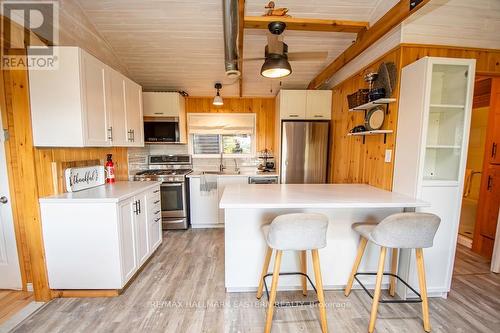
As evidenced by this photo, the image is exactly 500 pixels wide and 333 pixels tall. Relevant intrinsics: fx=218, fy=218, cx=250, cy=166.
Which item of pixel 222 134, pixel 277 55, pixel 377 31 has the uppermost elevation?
pixel 377 31

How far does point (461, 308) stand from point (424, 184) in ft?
3.72

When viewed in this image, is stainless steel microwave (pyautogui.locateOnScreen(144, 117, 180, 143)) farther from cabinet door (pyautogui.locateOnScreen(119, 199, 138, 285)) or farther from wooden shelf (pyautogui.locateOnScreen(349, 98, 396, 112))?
wooden shelf (pyautogui.locateOnScreen(349, 98, 396, 112))

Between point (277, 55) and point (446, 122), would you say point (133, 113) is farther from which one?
point (446, 122)

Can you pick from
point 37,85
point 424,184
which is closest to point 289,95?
point 424,184

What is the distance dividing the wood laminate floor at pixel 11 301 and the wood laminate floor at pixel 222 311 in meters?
0.20

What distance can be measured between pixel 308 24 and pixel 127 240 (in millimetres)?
2825

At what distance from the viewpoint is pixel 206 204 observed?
3713 mm

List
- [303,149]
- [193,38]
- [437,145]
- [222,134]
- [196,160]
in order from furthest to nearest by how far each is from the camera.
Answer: [196,160]
[222,134]
[303,149]
[193,38]
[437,145]

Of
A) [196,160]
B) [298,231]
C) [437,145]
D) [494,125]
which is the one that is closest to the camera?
[298,231]

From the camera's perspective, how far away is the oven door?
11.5 feet

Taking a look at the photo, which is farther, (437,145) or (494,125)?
(494,125)

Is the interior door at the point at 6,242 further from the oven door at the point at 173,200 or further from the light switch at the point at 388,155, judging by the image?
the light switch at the point at 388,155

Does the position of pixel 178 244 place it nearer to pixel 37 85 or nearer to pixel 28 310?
pixel 28 310

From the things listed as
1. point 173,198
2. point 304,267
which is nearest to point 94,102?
point 173,198
